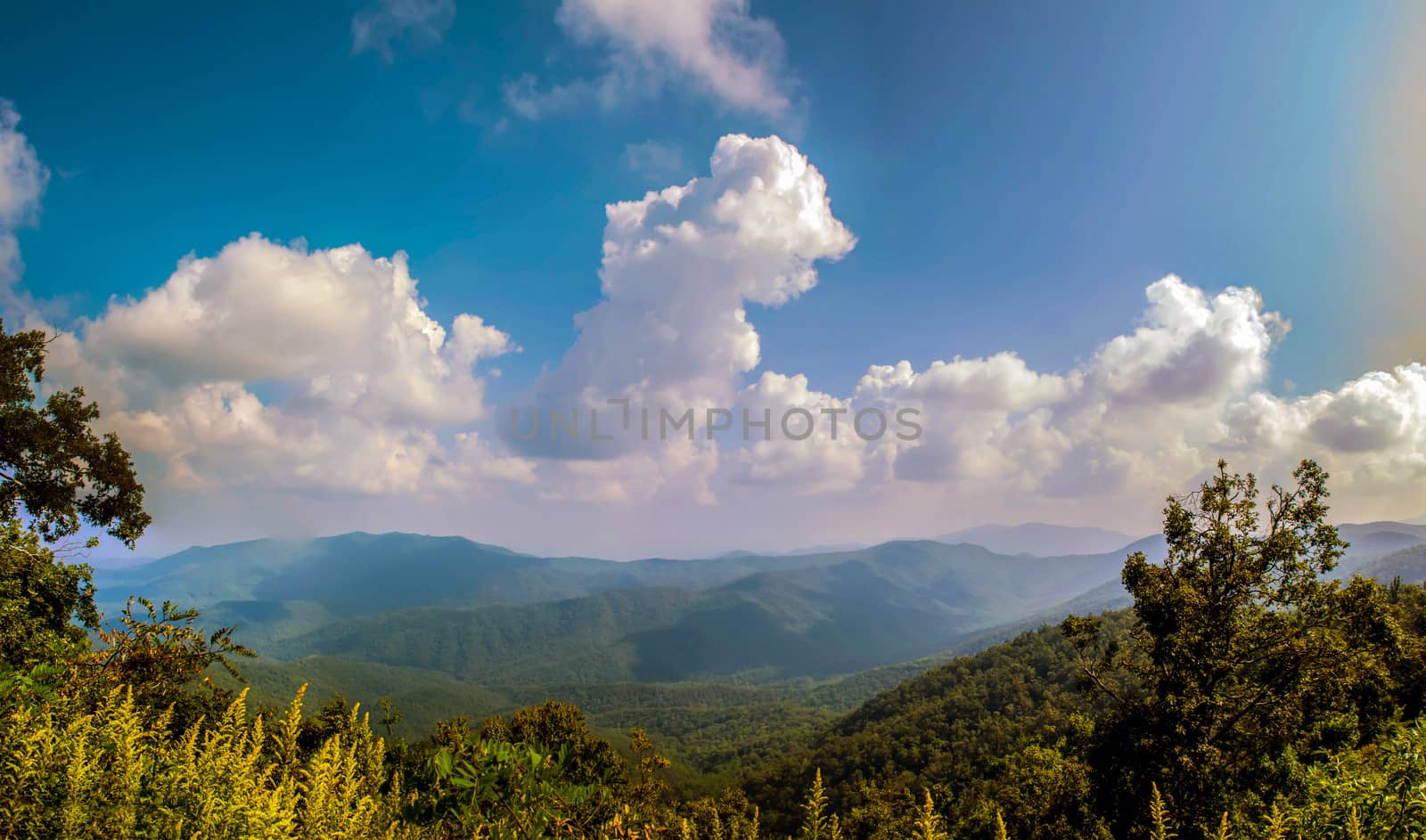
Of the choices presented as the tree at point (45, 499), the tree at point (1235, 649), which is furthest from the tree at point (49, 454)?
the tree at point (1235, 649)

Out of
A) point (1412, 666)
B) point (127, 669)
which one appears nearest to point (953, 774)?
point (1412, 666)

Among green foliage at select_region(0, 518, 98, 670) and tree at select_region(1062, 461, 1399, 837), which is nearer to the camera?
green foliage at select_region(0, 518, 98, 670)

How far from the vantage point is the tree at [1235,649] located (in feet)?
42.4

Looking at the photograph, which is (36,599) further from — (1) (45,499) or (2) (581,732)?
(2) (581,732)

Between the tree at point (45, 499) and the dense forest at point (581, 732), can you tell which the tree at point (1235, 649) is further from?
the tree at point (45, 499)

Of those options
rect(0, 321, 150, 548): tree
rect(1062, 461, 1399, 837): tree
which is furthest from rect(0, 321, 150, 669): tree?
rect(1062, 461, 1399, 837): tree

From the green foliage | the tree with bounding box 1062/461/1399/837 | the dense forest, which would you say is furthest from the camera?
the tree with bounding box 1062/461/1399/837

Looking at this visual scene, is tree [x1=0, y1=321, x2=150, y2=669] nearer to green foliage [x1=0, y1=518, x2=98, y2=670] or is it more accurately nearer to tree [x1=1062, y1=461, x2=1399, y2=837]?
green foliage [x1=0, y1=518, x2=98, y2=670]

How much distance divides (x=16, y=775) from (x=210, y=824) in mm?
1713

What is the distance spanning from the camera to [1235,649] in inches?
541

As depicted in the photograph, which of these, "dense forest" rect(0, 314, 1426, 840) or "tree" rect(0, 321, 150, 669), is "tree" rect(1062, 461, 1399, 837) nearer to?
"dense forest" rect(0, 314, 1426, 840)

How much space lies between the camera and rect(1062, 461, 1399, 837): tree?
1294 centimetres

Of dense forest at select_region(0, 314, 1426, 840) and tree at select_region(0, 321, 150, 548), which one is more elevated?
tree at select_region(0, 321, 150, 548)

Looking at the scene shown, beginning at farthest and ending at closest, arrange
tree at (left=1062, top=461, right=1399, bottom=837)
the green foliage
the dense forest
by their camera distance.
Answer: tree at (left=1062, top=461, right=1399, bottom=837), the green foliage, the dense forest
